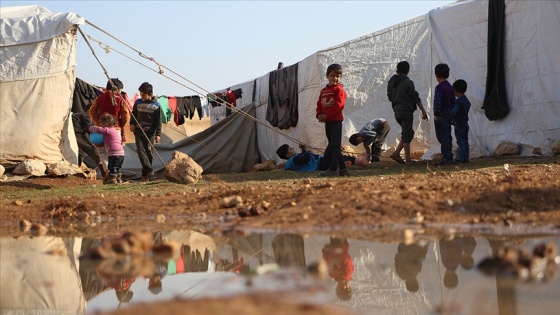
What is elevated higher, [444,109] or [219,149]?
[444,109]

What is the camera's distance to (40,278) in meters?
3.52

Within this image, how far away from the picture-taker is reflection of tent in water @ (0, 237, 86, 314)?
301 centimetres

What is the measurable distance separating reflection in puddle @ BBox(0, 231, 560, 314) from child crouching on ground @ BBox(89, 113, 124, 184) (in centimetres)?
636

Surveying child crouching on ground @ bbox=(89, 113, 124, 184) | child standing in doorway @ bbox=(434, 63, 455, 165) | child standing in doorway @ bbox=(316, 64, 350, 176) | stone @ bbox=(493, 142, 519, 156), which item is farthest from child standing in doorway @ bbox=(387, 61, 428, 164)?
child crouching on ground @ bbox=(89, 113, 124, 184)

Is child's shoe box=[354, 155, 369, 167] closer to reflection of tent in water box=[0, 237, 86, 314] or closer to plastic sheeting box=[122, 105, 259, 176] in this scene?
plastic sheeting box=[122, 105, 259, 176]

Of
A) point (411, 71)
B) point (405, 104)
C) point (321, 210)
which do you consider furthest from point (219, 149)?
point (321, 210)

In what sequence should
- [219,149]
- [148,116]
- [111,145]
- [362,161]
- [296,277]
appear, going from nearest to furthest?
[296,277] → [111,145] → [148,116] → [362,161] → [219,149]

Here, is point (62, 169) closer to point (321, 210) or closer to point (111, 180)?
point (111, 180)

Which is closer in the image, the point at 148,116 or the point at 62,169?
the point at 148,116

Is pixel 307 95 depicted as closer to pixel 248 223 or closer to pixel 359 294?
pixel 248 223

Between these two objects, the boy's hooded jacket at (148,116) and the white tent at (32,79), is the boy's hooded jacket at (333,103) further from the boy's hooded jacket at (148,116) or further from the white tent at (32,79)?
the white tent at (32,79)

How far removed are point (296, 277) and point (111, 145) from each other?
7.85m

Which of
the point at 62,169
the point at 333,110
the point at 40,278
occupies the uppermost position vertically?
the point at 333,110

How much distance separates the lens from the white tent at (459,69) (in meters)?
11.6
